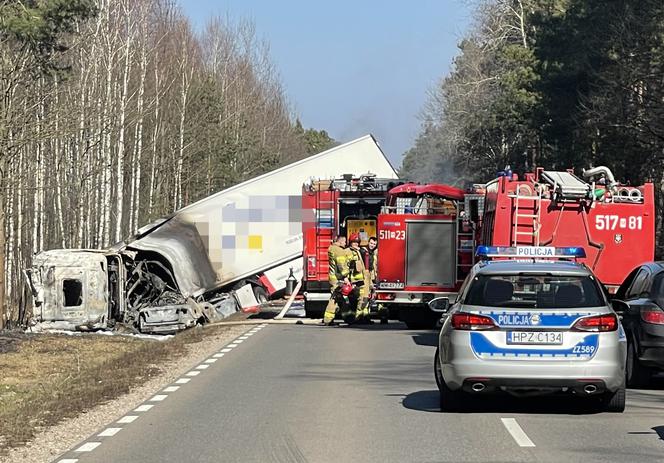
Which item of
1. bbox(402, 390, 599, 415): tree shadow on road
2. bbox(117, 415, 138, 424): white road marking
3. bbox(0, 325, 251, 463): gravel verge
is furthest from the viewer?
bbox(402, 390, 599, 415): tree shadow on road

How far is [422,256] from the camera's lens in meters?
24.3

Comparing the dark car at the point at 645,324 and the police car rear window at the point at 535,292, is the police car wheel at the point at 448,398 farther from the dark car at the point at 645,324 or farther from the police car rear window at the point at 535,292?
the dark car at the point at 645,324

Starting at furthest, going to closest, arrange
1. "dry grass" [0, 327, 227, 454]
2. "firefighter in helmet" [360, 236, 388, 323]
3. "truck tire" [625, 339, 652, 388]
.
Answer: "firefighter in helmet" [360, 236, 388, 323] → "truck tire" [625, 339, 652, 388] → "dry grass" [0, 327, 227, 454]

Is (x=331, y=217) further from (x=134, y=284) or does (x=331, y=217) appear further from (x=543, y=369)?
(x=543, y=369)

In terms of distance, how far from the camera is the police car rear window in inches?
445

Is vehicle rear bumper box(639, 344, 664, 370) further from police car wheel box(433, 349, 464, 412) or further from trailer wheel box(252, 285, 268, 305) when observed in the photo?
trailer wheel box(252, 285, 268, 305)

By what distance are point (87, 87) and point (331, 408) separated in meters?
32.0

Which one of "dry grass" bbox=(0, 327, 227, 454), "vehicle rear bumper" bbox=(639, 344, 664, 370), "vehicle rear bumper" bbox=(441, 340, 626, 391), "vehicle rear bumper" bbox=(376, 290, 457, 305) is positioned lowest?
"dry grass" bbox=(0, 327, 227, 454)

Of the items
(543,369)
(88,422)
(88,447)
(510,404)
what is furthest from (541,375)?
(88,422)

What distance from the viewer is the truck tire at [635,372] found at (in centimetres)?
1451

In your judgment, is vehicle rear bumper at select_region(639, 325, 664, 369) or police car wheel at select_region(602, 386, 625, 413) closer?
police car wheel at select_region(602, 386, 625, 413)

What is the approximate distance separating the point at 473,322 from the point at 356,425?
1440 mm

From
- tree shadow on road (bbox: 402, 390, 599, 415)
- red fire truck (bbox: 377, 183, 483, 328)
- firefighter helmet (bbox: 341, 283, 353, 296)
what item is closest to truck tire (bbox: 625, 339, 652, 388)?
tree shadow on road (bbox: 402, 390, 599, 415)

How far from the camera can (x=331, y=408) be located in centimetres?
1236
